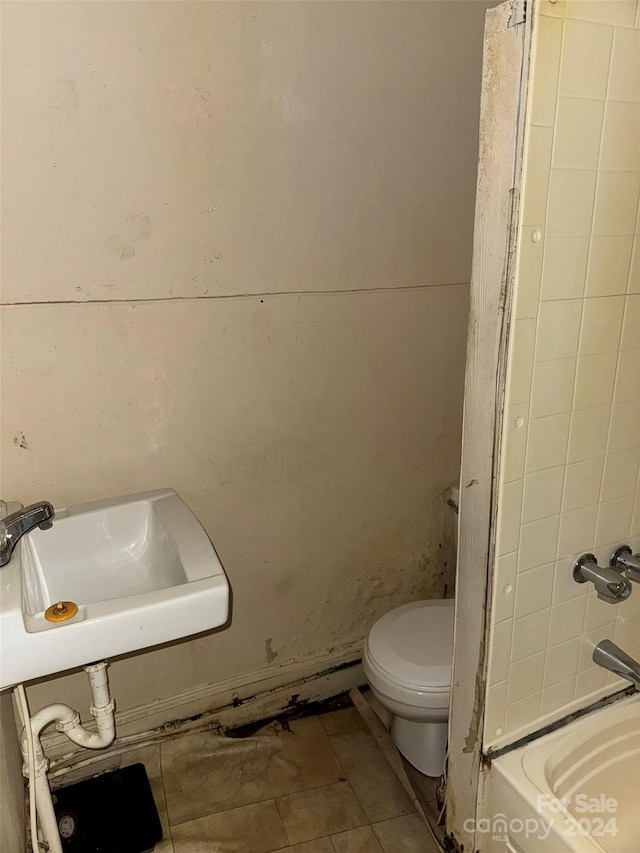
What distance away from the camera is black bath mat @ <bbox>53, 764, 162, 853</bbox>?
156 cm

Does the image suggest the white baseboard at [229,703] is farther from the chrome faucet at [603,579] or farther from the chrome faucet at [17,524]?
the chrome faucet at [603,579]

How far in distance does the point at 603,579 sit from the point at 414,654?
67cm

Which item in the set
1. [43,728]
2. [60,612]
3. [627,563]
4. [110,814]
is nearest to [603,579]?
[627,563]

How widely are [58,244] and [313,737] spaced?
154 centimetres

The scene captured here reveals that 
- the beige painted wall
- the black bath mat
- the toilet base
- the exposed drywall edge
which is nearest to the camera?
the exposed drywall edge

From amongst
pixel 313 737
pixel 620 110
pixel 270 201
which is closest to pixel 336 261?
pixel 270 201

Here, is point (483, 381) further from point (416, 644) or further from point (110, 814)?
point (110, 814)

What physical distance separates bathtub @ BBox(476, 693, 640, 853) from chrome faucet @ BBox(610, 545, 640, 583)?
35cm

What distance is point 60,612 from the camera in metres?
1.12

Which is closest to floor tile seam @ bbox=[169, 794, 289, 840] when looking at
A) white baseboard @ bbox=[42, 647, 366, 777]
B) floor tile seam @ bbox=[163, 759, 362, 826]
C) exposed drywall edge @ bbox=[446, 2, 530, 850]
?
floor tile seam @ bbox=[163, 759, 362, 826]

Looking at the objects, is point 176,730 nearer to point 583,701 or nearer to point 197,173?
point 583,701

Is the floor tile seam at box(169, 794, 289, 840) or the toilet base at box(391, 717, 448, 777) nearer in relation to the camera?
the floor tile seam at box(169, 794, 289, 840)

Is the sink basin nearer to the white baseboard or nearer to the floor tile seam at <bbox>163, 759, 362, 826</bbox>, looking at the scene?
the white baseboard

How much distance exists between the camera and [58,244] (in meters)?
1.39
